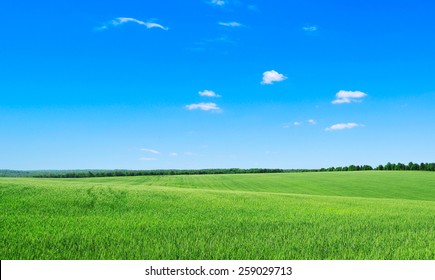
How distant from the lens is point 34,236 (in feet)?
26.8

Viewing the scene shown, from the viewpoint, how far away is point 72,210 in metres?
13.2

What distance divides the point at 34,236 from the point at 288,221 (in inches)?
280

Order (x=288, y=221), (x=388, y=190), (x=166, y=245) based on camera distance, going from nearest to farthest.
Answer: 1. (x=166, y=245)
2. (x=288, y=221)
3. (x=388, y=190)

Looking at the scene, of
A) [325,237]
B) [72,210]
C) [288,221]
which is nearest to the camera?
[325,237]
